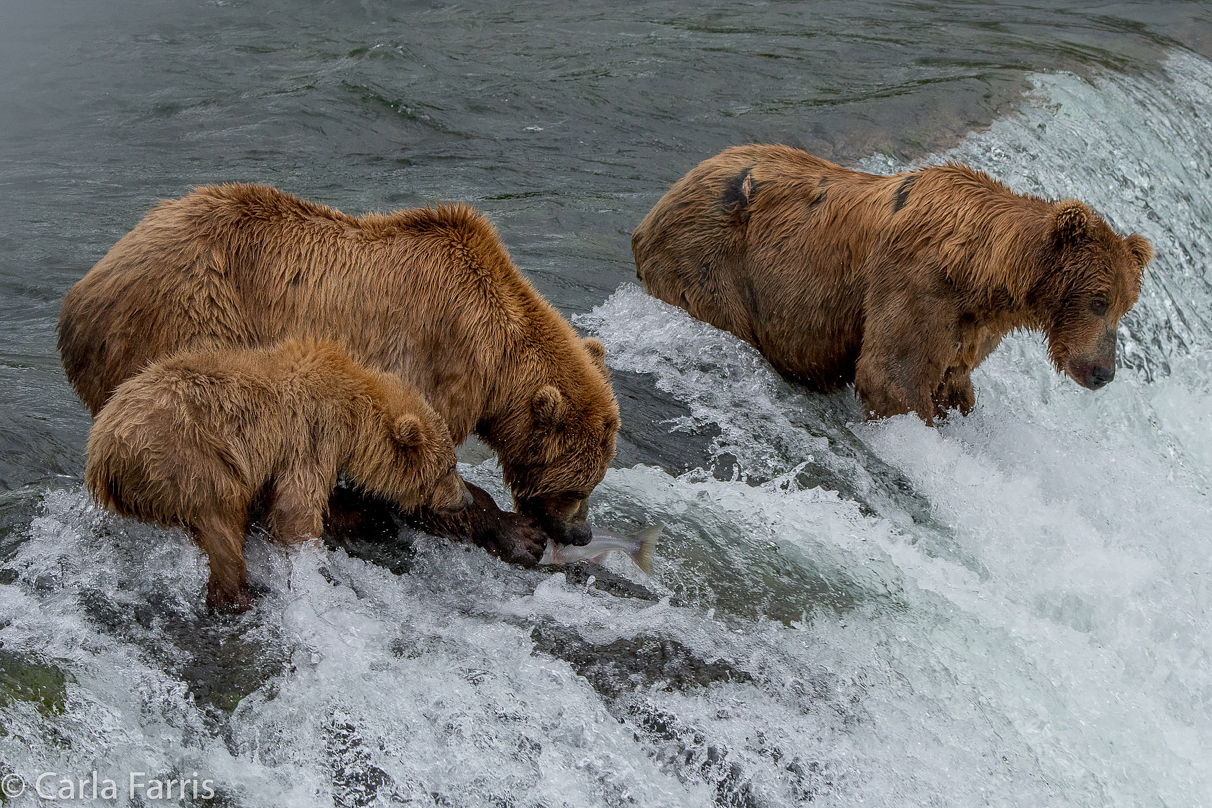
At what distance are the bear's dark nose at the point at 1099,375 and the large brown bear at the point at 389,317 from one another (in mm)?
2773

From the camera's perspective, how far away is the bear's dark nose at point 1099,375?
6.14 meters

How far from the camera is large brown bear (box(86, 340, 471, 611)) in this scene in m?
3.92

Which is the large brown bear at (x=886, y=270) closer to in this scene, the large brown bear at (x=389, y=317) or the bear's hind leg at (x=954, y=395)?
the bear's hind leg at (x=954, y=395)

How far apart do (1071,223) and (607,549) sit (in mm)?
2960

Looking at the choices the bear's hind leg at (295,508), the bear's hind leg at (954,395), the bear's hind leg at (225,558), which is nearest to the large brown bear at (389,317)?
the bear's hind leg at (295,508)

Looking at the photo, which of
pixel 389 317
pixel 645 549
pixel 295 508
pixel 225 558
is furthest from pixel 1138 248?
pixel 225 558

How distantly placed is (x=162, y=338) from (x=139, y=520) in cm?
79

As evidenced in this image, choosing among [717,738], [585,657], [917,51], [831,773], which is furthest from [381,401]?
[917,51]

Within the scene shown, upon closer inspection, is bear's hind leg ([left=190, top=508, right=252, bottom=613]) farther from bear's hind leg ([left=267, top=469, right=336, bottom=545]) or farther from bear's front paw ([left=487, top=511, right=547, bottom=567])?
bear's front paw ([left=487, top=511, right=547, bottom=567])

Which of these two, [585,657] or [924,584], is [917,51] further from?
[585,657]

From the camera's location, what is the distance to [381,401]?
4.48 metres

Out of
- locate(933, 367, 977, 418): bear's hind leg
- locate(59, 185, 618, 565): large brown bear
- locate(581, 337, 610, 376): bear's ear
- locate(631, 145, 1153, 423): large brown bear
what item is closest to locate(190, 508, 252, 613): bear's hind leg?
locate(59, 185, 618, 565): large brown bear

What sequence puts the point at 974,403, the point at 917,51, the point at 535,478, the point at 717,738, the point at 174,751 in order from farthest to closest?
1. the point at 917,51
2. the point at 974,403
3. the point at 535,478
4. the point at 717,738
5. the point at 174,751

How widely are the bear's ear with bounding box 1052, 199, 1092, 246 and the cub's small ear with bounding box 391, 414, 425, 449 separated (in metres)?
3.47
